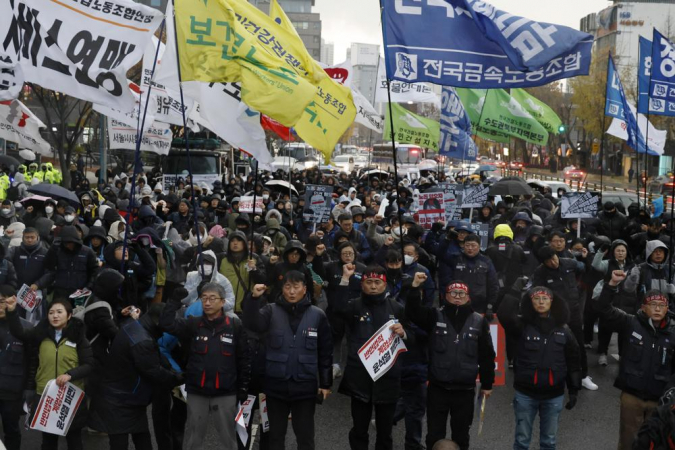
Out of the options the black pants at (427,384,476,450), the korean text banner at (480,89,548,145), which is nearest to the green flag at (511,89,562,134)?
the korean text banner at (480,89,548,145)

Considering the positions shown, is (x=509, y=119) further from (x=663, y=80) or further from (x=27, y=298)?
(x=27, y=298)

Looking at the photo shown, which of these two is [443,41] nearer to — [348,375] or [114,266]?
[348,375]

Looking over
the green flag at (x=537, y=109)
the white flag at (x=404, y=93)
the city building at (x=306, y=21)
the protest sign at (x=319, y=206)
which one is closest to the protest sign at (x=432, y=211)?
the protest sign at (x=319, y=206)

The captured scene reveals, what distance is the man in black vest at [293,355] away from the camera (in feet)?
20.0

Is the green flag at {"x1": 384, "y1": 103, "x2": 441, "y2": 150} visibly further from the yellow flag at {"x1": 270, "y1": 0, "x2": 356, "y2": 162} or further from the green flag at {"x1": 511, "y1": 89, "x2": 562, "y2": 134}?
the yellow flag at {"x1": 270, "y1": 0, "x2": 356, "y2": 162}

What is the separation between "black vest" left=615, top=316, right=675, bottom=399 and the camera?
628 cm

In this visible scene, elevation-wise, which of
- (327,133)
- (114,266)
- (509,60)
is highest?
(509,60)

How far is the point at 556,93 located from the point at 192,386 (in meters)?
60.5

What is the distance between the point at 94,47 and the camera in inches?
282

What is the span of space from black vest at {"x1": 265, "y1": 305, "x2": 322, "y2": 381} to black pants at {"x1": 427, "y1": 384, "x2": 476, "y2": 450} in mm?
1036

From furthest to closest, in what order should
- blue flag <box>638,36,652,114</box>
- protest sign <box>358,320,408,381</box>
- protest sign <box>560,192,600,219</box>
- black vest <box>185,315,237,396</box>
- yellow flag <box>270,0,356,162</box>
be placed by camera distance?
1. blue flag <box>638,36,652,114</box>
2. protest sign <box>560,192,600,219</box>
3. yellow flag <box>270,0,356,162</box>
4. protest sign <box>358,320,408,381</box>
5. black vest <box>185,315,237,396</box>

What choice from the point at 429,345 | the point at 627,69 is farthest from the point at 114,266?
the point at 627,69

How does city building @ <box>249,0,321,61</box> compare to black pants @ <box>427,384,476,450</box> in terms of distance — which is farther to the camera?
city building @ <box>249,0,321,61</box>

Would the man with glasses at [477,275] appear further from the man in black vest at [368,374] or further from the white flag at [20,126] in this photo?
the white flag at [20,126]
